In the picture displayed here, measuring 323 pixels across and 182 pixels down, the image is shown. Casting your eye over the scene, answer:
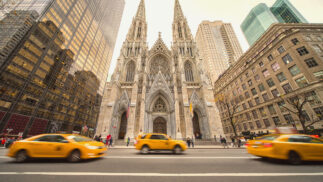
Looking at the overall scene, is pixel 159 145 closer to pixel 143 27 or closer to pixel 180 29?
pixel 143 27

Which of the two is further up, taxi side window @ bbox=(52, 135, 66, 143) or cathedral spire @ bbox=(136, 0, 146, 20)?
cathedral spire @ bbox=(136, 0, 146, 20)

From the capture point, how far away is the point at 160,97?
24.1 metres

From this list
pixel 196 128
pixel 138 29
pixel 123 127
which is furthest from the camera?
pixel 138 29

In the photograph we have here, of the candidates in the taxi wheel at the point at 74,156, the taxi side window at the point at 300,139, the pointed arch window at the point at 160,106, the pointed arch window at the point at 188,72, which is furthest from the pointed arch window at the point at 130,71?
the taxi side window at the point at 300,139

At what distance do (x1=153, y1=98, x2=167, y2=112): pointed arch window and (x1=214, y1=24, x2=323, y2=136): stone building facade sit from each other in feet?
36.2

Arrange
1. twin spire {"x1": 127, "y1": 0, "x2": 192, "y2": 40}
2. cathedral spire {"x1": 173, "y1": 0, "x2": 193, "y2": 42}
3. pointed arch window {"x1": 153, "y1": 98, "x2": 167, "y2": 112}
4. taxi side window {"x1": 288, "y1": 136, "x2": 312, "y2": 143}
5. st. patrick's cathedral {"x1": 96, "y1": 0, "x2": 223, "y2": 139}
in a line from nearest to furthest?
taxi side window {"x1": 288, "y1": 136, "x2": 312, "y2": 143}
st. patrick's cathedral {"x1": 96, "y1": 0, "x2": 223, "y2": 139}
pointed arch window {"x1": 153, "y1": 98, "x2": 167, "y2": 112}
cathedral spire {"x1": 173, "y1": 0, "x2": 193, "y2": 42}
twin spire {"x1": 127, "y1": 0, "x2": 192, "y2": 40}

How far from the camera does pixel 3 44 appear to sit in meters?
20.7

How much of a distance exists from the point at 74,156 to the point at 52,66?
3667cm

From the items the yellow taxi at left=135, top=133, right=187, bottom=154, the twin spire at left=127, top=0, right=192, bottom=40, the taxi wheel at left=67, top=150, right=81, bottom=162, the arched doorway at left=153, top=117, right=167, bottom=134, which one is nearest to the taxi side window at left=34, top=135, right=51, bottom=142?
the taxi wheel at left=67, top=150, right=81, bottom=162

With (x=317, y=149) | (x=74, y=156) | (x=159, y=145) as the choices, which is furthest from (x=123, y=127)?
(x=317, y=149)

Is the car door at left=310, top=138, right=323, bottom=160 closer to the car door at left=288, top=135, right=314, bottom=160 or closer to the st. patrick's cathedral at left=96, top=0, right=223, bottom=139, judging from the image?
the car door at left=288, top=135, right=314, bottom=160

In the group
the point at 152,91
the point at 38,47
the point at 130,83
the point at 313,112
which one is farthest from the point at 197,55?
the point at 38,47

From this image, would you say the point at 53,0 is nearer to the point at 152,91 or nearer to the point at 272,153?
the point at 152,91

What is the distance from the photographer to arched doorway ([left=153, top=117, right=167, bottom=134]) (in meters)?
22.1
